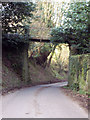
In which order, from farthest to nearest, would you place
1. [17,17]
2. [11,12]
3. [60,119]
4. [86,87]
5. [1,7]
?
1. [17,17]
2. [11,12]
3. [1,7]
4. [86,87]
5. [60,119]

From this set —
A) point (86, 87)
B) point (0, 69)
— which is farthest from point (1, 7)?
point (86, 87)

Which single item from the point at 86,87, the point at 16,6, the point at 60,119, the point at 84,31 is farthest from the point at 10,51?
the point at 60,119

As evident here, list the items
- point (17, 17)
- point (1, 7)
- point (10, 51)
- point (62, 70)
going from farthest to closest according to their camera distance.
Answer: point (62, 70) < point (10, 51) < point (17, 17) < point (1, 7)

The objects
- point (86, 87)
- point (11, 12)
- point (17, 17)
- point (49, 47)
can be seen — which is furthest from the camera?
point (49, 47)

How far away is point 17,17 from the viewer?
15.0m

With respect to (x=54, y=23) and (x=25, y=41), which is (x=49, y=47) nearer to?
(x=54, y=23)

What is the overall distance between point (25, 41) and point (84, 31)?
887cm

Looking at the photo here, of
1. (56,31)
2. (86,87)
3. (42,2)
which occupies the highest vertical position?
(42,2)

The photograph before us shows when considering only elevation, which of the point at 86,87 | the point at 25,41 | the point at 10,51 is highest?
the point at 25,41

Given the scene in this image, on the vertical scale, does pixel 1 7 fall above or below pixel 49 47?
above

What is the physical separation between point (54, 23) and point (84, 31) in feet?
A: 30.3

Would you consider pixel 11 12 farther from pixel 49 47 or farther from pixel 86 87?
pixel 49 47

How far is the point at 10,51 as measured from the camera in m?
22.0

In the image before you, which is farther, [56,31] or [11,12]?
[56,31]
